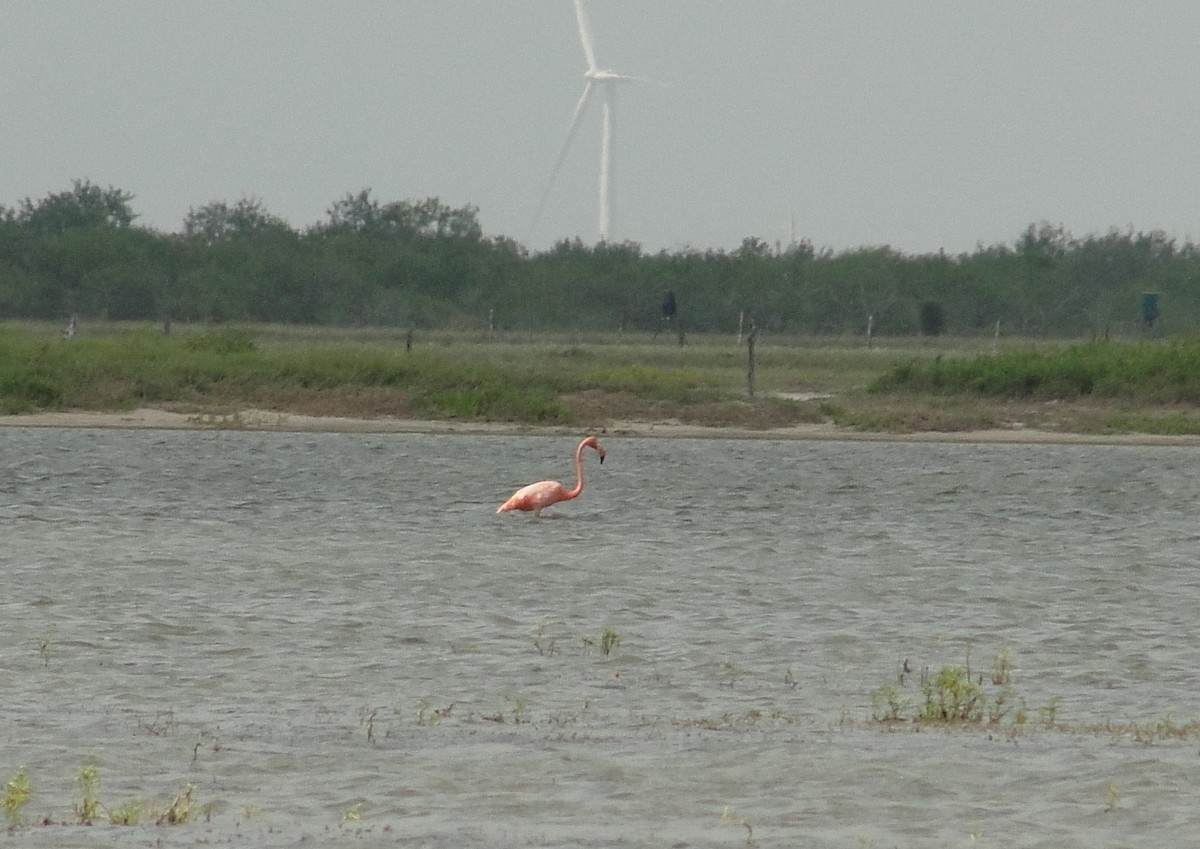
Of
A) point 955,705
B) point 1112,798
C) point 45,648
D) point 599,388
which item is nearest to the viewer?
point 1112,798

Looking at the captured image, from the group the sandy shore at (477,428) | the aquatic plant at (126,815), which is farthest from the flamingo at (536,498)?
the aquatic plant at (126,815)

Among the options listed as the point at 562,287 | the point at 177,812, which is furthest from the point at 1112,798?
the point at 562,287

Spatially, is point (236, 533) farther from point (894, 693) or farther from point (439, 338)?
point (439, 338)

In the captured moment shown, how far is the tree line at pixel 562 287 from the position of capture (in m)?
66.8

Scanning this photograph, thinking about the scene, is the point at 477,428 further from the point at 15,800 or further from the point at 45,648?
the point at 15,800

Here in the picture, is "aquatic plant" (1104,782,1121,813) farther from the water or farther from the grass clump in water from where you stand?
the grass clump in water

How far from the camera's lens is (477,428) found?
3353 centimetres

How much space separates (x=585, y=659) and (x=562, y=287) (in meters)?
56.9

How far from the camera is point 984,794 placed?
830 cm

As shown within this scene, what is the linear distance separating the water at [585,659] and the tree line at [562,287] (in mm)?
40996

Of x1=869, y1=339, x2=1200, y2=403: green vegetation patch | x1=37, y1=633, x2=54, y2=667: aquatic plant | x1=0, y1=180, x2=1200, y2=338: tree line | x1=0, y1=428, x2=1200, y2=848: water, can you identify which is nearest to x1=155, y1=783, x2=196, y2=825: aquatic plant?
x1=0, y1=428, x2=1200, y2=848: water

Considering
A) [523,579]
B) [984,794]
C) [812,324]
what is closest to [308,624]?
[523,579]

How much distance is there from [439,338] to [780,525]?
33.0 m

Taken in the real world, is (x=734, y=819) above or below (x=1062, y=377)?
below
